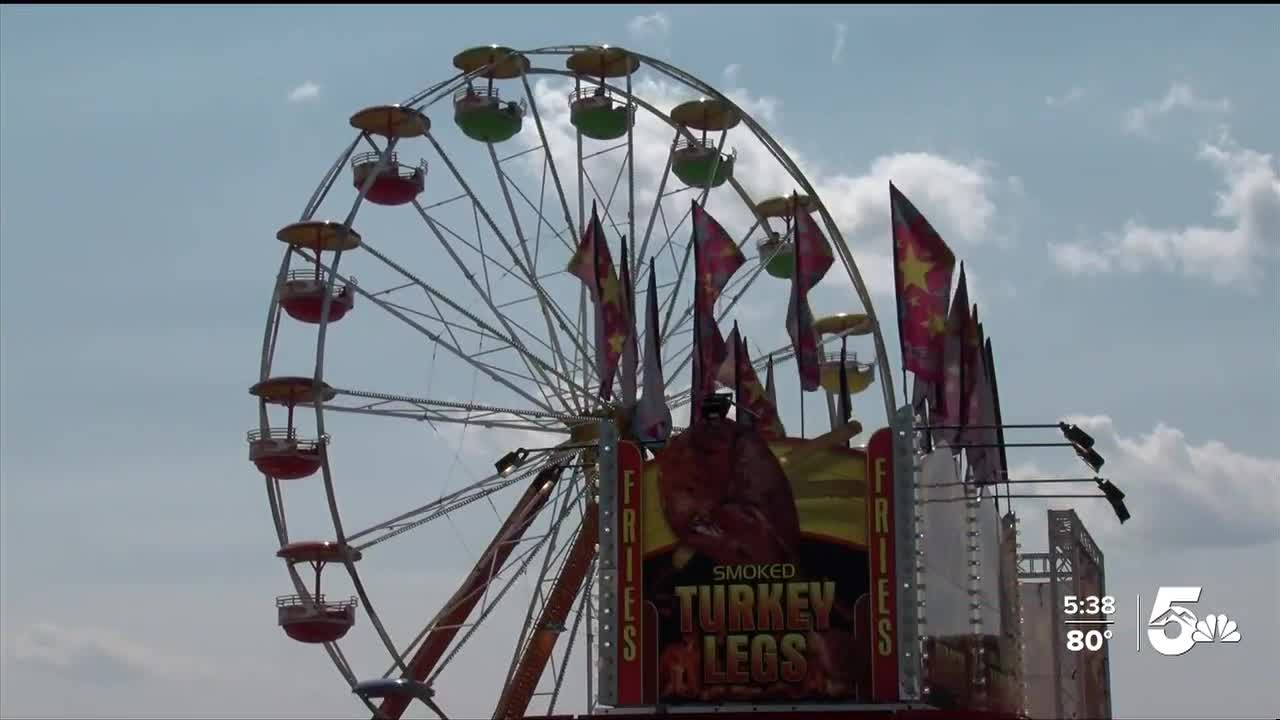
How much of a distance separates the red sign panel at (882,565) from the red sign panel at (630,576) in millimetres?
3387

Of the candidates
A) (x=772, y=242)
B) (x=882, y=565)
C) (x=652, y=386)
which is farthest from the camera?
(x=772, y=242)

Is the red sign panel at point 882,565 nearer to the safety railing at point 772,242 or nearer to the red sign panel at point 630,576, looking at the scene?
the red sign panel at point 630,576

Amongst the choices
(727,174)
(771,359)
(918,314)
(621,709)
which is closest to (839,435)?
(918,314)

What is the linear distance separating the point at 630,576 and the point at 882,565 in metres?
3.71

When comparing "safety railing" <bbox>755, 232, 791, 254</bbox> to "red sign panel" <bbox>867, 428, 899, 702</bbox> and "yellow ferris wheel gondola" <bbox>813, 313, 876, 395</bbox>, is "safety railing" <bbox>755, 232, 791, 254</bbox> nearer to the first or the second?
"yellow ferris wheel gondola" <bbox>813, 313, 876, 395</bbox>

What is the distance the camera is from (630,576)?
32438 millimetres

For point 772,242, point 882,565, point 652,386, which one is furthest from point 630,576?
point 772,242

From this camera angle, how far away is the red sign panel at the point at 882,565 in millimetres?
31344

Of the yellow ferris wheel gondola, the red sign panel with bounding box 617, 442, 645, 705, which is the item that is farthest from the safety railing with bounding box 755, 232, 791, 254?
the red sign panel with bounding box 617, 442, 645, 705

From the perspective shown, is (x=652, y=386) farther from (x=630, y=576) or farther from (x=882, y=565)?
(x=882, y=565)

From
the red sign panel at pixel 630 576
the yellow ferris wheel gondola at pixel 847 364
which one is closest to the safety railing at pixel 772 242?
the yellow ferris wheel gondola at pixel 847 364

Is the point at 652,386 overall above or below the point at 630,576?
above

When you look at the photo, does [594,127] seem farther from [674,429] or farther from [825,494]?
[825,494]

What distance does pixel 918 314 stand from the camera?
35.7 meters
